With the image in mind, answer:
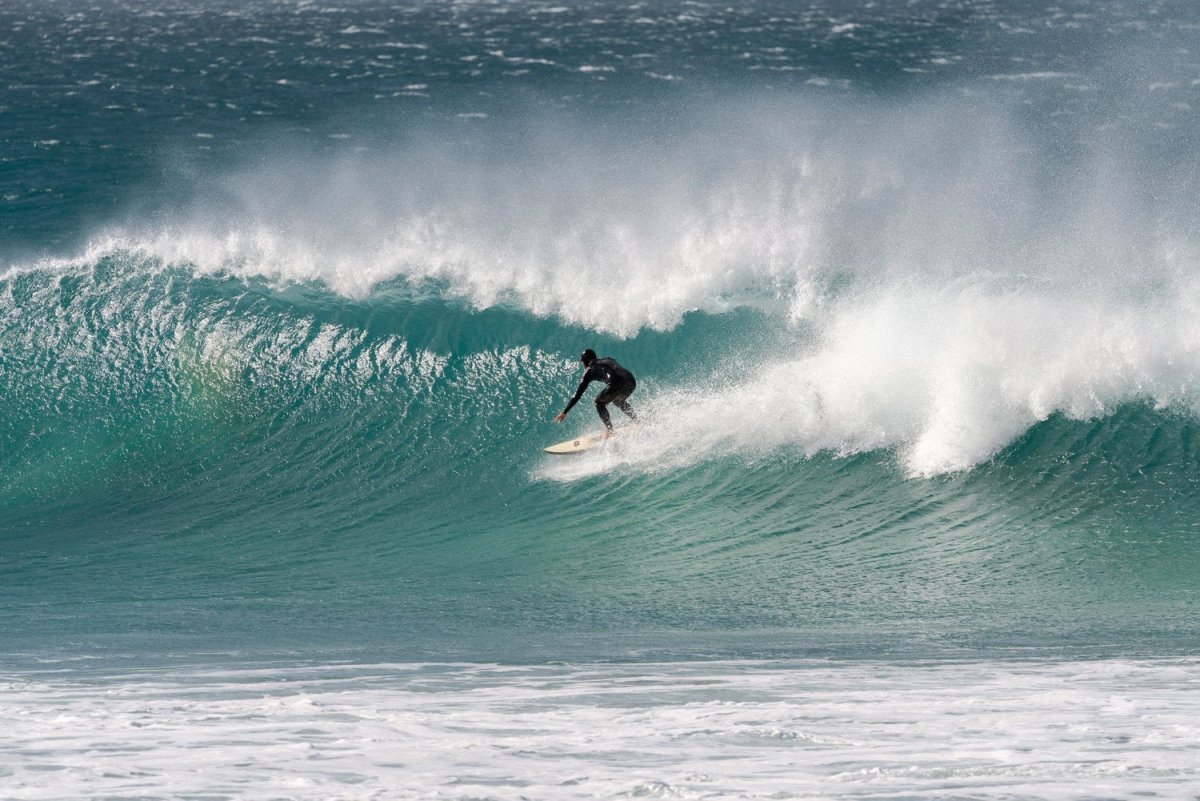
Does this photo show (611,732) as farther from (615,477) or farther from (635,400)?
(635,400)

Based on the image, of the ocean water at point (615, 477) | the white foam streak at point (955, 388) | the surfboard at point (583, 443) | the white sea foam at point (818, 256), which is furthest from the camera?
the surfboard at point (583, 443)

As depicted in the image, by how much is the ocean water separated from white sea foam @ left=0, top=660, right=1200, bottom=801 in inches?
1.3

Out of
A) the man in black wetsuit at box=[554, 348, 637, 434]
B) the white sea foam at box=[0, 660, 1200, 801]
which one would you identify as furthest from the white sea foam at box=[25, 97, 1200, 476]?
the white sea foam at box=[0, 660, 1200, 801]

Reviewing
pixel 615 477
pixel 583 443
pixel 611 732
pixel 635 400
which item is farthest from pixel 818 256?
pixel 611 732

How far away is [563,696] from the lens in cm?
725

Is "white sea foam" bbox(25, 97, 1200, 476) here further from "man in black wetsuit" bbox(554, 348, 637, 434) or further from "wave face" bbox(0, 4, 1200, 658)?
"man in black wetsuit" bbox(554, 348, 637, 434)

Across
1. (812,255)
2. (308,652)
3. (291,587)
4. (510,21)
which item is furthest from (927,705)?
(510,21)

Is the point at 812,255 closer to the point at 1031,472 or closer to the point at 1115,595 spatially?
the point at 1031,472

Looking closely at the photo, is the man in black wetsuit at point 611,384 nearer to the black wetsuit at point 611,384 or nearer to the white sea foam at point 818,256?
the black wetsuit at point 611,384

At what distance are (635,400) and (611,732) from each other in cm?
788

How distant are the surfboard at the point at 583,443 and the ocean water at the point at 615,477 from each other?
0.15m

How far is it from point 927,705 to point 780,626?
215 centimetres

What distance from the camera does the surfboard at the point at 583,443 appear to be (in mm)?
13195

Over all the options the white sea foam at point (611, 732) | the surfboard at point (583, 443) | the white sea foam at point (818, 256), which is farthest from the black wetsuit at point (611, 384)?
the white sea foam at point (611, 732)
